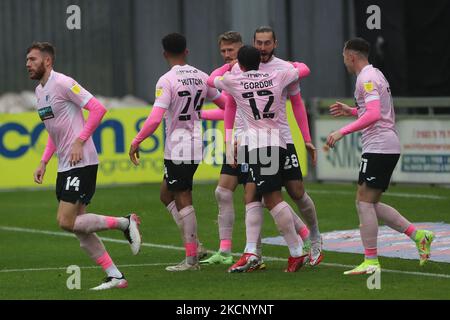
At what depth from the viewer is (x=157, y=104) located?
1265 centimetres

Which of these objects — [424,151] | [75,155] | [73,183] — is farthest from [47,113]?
[424,151]

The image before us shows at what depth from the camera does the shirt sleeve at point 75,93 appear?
1149 cm

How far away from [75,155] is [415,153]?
10833 mm

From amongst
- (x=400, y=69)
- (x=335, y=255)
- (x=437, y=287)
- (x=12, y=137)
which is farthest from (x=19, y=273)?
(x=400, y=69)

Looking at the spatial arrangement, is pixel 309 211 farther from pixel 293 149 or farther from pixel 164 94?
pixel 164 94

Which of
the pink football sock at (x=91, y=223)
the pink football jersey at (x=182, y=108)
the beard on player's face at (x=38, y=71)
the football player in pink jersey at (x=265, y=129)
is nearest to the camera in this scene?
the pink football sock at (x=91, y=223)

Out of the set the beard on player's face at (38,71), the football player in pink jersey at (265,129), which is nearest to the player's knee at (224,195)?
the football player in pink jersey at (265,129)

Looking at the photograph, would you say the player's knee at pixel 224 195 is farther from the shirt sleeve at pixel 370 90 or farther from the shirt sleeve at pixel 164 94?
the shirt sleeve at pixel 370 90

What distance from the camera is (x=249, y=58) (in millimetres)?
12266

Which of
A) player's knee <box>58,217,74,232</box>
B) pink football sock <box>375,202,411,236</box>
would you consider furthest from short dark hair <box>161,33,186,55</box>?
pink football sock <box>375,202,411,236</box>

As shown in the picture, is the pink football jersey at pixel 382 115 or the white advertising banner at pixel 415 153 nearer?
the pink football jersey at pixel 382 115

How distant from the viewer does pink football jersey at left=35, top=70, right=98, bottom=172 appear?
1154cm

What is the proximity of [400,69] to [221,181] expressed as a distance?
42.4ft

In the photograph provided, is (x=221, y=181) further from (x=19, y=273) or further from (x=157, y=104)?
(x=19, y=273)
